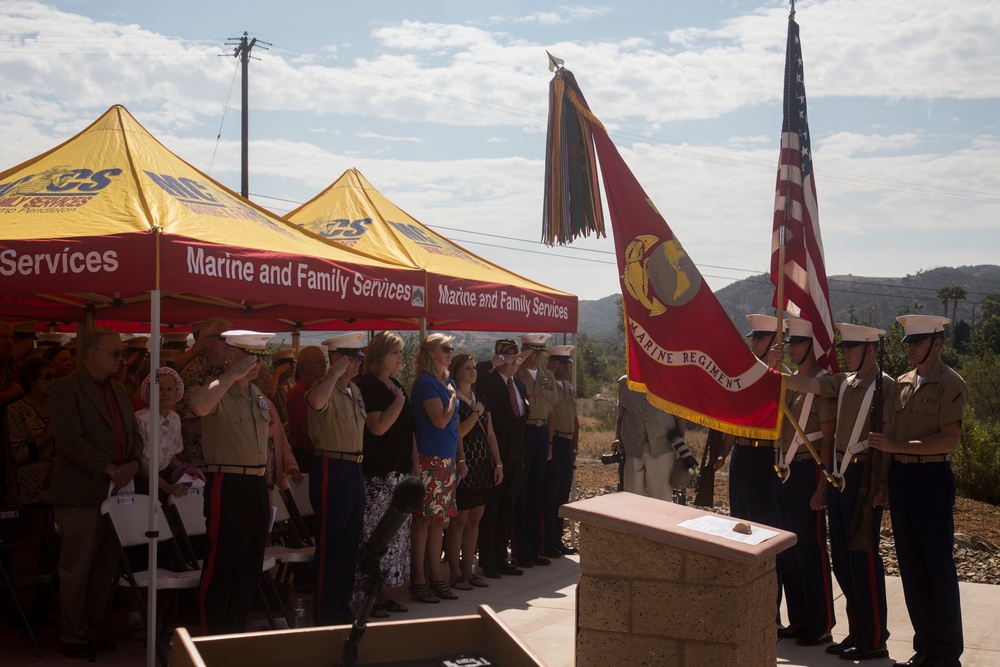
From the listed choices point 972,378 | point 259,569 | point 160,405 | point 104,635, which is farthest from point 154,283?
point 972,378

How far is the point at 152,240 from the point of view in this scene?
17.6 ft

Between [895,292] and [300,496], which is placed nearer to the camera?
[300,496]

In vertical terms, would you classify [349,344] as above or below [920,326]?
below

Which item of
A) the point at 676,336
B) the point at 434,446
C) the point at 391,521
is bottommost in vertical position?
the point at 434,446

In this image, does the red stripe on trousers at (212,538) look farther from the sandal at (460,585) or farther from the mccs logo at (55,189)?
the sandal at (460,585)

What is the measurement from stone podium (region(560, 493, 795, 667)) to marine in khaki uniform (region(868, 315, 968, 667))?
2338mm

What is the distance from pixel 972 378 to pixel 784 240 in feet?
102

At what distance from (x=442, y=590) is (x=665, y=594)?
4334mm

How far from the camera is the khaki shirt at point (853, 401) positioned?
20.1 feet

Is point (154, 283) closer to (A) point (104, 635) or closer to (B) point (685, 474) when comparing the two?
(A) point (104, 635)

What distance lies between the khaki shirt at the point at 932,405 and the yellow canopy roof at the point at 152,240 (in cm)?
363

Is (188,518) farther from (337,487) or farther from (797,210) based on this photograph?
(797,210)

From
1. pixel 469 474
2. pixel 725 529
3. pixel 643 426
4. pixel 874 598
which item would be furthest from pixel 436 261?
pixel 725 529

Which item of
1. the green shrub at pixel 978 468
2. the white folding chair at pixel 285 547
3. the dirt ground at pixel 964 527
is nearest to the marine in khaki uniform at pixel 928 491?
the dirt ground at pixel 964 527
